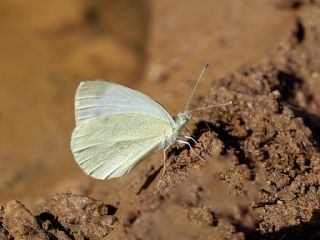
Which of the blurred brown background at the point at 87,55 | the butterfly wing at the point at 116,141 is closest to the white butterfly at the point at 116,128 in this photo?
the butterfly wing at the point at 116,141

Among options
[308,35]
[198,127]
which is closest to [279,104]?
[198,127]

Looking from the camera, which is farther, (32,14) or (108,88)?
(32,14)

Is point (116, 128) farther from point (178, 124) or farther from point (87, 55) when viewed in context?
point (87, 55)

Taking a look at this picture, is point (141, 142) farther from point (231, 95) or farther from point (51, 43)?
point (51, 43)

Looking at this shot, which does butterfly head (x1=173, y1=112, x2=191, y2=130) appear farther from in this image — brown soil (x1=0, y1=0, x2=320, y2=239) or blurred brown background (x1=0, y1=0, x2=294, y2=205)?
blurred brown background (x1=0, y1=0, x2=294, y2=205)

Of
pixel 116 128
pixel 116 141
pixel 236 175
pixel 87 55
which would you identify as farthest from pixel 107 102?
pixel 87 55

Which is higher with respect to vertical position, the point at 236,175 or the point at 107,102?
the point at 107,102

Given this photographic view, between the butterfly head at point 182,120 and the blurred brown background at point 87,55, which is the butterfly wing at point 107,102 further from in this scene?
the blurred brown background at point 87,55

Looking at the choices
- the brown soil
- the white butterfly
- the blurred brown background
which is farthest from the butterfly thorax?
the blurred brown background
